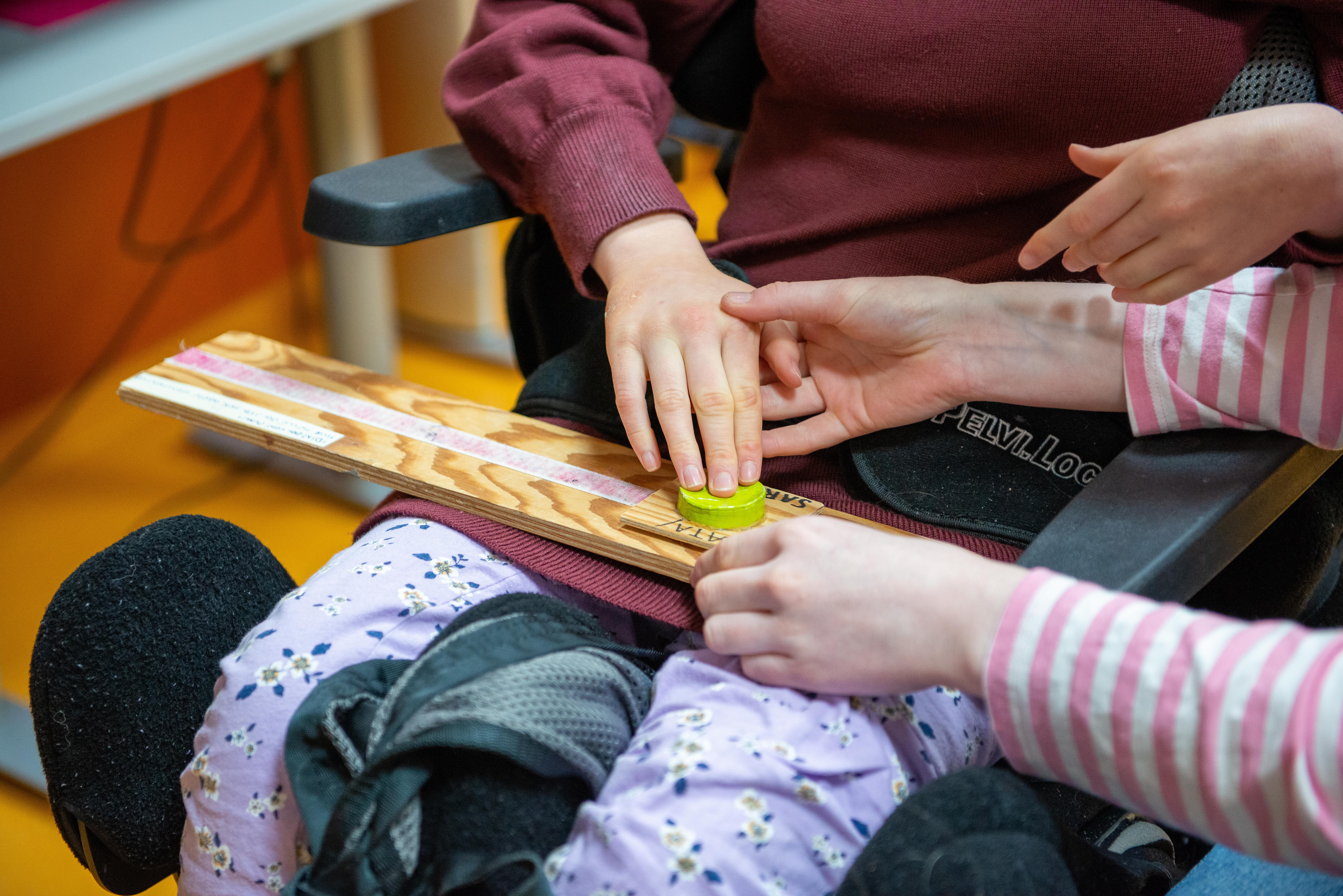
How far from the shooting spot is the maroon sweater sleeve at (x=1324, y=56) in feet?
2.07

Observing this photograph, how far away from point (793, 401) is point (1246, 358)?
260 millimetres

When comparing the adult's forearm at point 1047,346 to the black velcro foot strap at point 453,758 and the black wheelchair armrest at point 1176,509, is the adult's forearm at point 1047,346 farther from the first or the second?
the black velcro foot strap at point 453,758

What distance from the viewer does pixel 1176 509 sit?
1.84ft

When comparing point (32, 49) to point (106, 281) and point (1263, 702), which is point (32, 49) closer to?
point (106, 281)

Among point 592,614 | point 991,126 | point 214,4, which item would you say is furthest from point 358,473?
point 214,4

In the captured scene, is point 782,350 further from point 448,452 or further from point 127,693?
point 127,693

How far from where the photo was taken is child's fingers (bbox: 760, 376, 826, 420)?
74cm

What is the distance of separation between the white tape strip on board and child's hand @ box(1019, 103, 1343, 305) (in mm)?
471

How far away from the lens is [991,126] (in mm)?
734

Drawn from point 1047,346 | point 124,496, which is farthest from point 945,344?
point 124,496

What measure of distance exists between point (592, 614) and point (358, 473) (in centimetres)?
18

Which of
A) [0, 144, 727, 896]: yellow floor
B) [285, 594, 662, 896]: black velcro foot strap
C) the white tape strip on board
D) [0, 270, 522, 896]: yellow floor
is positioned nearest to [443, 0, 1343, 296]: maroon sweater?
the white tape strip on board

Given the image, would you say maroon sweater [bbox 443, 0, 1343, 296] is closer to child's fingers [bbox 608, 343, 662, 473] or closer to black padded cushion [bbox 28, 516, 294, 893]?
child's fingers [bbox 608, 343, 662, 473]

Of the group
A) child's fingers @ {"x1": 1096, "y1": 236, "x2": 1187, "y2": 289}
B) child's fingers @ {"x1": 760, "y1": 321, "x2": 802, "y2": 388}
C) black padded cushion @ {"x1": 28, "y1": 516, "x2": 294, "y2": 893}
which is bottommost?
black padded cushion @ {"x1": 28, "y1": 516, "x2": 294, "y2": 893}
